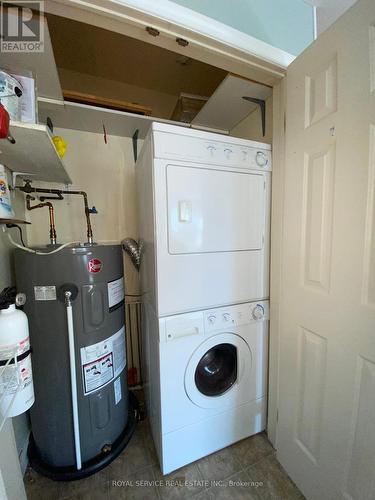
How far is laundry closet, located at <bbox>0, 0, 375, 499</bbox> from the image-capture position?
78 centimetres

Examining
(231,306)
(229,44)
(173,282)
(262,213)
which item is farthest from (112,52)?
(231,306)

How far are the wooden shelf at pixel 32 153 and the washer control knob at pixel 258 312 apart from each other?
134 centimetres

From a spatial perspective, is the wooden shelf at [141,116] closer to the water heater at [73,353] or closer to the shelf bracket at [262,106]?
the shelf bracket at [262,106]

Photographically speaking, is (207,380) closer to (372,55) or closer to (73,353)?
(73,353)

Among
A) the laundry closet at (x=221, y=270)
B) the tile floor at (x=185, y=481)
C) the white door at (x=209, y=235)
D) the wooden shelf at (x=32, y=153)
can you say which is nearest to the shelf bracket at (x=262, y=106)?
the laundry closet at (x=221, y=270)

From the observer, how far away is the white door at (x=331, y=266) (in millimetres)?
722

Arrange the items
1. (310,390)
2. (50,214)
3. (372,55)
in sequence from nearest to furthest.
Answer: (372,55) < (310,390) < (50,214)

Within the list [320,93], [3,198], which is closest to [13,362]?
[3,198]

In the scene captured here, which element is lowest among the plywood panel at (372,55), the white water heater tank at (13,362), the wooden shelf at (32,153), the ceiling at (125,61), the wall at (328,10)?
the white water heater tank at (13,362)

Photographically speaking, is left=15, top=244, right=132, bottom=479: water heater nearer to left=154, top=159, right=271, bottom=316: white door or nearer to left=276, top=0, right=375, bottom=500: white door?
left=154, top=159, right=271, bottom=316: white door

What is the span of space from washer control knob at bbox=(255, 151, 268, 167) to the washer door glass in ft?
3.57

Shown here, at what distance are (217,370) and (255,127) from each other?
1690mm

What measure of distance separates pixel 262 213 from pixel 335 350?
2.48 ft

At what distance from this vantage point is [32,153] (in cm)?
98
